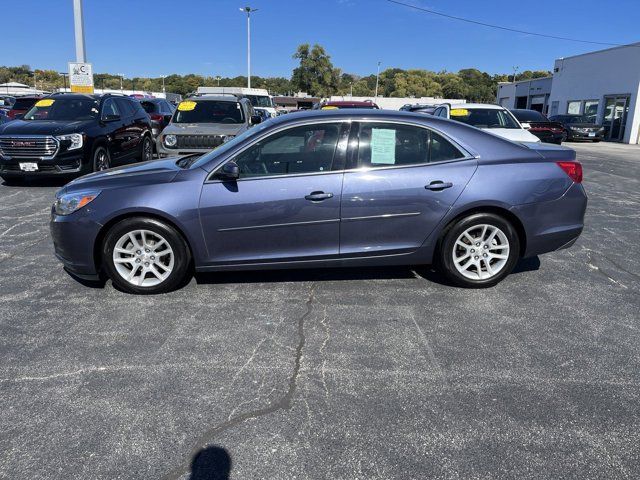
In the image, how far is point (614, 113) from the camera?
30.8 meters

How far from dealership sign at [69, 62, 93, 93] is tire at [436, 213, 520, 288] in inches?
588

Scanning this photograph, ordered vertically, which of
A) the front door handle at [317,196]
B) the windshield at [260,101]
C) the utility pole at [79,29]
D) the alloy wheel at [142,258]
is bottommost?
the alloy wheel at [142,258]

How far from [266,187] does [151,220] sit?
103 centimetres

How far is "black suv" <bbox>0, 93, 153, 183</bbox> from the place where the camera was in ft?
30.4

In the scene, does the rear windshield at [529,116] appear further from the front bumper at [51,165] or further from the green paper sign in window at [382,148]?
the green paper sign in window at [382,148]

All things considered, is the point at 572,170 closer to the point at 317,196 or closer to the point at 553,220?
the point at 553,220

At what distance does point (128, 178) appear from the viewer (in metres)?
4.45

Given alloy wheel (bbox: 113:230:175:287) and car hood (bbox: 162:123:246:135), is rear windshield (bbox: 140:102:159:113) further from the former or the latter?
alloy wheel (bbox: 113:230:175:287)

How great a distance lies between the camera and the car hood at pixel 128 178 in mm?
4361

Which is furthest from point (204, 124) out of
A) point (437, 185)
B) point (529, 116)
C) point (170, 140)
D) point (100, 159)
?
point (529, 116)

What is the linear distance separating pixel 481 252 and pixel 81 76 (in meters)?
15.4

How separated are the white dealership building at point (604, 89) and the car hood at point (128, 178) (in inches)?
1226

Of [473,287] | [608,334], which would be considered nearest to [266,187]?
[473,287]

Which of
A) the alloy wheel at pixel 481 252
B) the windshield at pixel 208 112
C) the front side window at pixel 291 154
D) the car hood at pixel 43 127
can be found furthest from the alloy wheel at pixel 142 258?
the windshield at pixel 208 112
